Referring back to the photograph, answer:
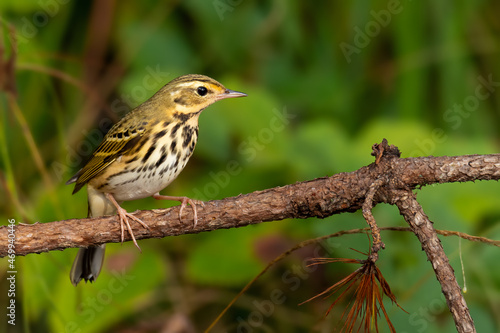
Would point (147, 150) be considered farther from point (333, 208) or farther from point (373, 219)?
point (373, 219)

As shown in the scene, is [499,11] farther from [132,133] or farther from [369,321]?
[369,321]

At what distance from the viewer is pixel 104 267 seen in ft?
14.7

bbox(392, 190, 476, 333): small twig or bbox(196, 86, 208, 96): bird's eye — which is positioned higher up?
bbox(196, 86, 208, 96): bird's eye

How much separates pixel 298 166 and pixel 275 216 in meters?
2.12

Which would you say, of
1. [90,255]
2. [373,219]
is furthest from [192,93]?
[373,219]

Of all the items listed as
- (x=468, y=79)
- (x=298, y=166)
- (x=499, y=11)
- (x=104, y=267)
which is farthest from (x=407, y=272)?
(x=499, y=11)

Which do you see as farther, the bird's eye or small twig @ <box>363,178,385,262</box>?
the bird's eye

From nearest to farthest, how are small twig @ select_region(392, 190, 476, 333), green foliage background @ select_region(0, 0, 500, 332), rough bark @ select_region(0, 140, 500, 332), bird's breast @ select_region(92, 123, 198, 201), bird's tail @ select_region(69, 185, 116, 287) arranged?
1. small twig @ select_region(392, 190, 476, 333)
2. rough bark @ select_region(0, 140, 500, 332)
3. bird's breast @ select_region(92, 123, 198, 201)
4. bird's tail @ select_region(69, 185, 116, 287)
5. green foliage background @ select_region(0, 0, 500, 332)

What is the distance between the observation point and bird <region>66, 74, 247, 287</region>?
3.36m

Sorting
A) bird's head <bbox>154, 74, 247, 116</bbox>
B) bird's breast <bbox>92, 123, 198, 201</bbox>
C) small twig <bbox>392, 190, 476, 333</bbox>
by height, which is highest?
bird's head <bbox>154, 74, 247, 116</bbox>

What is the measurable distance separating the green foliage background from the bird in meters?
0.51

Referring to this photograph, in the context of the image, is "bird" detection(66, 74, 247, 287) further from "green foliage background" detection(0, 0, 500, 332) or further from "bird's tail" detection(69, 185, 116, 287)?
"green foliage background" detection(0, 0, 500, 332)

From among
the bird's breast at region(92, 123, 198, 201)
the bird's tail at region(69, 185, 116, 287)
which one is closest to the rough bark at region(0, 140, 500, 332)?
the bird's breast at region(92, 123, 198, 201)

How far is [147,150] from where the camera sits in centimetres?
337
